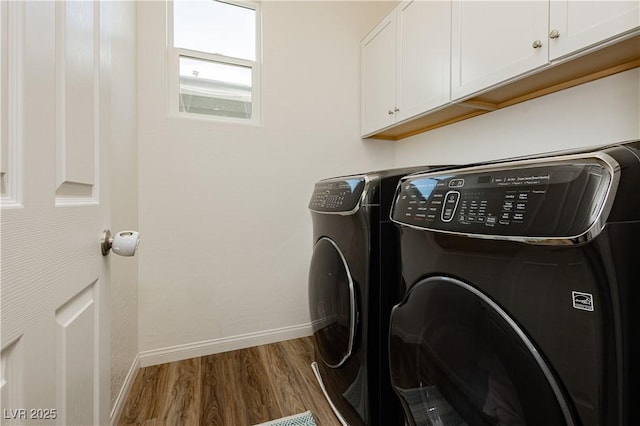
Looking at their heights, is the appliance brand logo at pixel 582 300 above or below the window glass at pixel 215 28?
below

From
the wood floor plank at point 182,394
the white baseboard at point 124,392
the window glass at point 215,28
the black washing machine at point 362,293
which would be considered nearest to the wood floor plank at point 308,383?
the black washing machine at point 362,293

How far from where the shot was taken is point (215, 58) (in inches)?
75.4

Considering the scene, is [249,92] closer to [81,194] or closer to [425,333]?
[81,194]

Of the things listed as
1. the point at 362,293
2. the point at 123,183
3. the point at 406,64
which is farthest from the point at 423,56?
the point at 123,183

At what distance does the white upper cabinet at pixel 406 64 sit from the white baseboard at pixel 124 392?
2.13 m

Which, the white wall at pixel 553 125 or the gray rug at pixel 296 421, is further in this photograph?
the gray rug at pixel 296 421

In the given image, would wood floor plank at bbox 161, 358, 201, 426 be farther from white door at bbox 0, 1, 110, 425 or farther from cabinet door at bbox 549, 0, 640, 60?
cabinet door at bbox 549, 0, 640, 60

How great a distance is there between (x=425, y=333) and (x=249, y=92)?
1893 mm

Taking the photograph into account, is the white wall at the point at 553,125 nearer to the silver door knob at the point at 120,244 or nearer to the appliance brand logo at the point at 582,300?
the appliance brand logo at the point at 582,300

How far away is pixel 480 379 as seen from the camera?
59cm

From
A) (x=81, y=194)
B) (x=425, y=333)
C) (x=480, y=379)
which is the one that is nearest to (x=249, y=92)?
(x=81, y=194)

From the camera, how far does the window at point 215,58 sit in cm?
181

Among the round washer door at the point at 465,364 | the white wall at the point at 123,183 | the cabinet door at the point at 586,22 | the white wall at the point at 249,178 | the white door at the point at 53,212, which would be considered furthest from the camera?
the white wall at the point at 249,178

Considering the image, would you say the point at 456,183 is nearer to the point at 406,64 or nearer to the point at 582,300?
the point at 582,300
